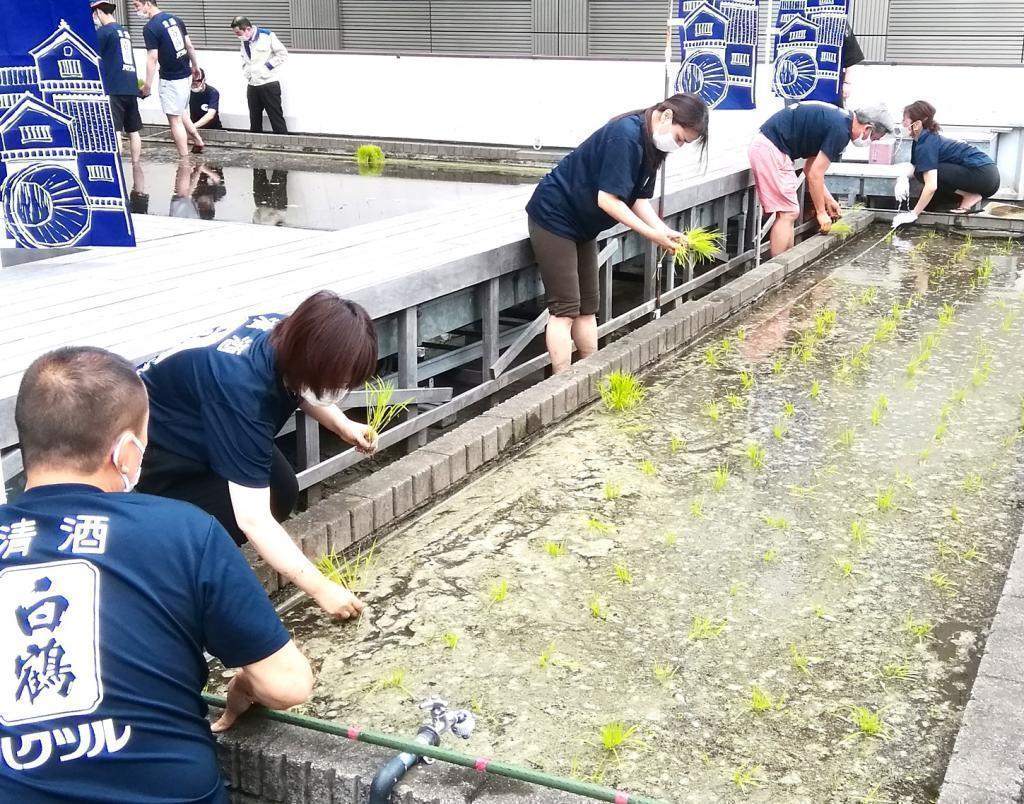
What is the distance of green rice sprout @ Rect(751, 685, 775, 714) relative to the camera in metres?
3.37

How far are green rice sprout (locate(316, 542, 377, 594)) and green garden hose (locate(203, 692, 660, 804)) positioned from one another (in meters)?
0.99

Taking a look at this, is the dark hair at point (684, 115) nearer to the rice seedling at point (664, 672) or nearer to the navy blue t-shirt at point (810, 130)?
the rice seedling at point (664, 672)

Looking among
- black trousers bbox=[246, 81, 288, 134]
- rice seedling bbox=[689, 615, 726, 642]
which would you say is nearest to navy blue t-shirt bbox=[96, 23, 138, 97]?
black trousers bbox=[246, 81, 288, 134]

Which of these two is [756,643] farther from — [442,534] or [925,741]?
[442,534]

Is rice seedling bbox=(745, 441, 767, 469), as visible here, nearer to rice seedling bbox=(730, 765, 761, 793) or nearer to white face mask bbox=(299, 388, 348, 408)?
rice seedling bbox=(730, 765, 761, 793)

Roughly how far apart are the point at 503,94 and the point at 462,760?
15.5 meters

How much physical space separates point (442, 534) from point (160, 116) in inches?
698

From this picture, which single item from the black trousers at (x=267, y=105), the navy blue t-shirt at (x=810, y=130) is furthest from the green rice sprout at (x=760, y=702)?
the black trousers at (x=267, y=105)

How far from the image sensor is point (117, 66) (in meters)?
10.7

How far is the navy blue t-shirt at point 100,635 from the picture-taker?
2.19 meters

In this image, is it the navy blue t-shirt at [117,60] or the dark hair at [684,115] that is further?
the navy blue t-shirt at [117,60]

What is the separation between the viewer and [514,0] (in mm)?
18188

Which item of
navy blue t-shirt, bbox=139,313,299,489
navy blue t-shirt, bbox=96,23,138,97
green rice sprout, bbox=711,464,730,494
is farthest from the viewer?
navy blue t-shirt, bbox=96,23,138,97

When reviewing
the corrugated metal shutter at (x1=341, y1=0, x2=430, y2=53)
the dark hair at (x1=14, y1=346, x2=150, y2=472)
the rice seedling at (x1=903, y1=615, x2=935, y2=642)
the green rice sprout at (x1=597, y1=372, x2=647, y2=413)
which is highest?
the corrugated metal shutter at (x1=341, y1=0, x2=430, y2=53)
